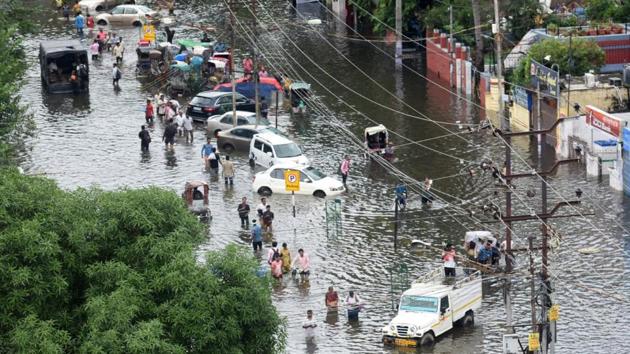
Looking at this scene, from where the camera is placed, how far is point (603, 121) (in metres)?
59.2

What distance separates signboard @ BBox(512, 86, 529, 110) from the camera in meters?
65.8

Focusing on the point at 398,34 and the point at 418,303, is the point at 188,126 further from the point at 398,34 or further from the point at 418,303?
the point at 418,303

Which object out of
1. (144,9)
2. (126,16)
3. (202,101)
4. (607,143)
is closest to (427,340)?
(607,143)

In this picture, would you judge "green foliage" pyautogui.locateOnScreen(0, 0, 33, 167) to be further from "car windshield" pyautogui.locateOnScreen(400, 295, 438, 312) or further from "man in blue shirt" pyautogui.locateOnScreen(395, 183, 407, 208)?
"car windshield" pyautogui.locateOnScreen(400, 295, 438, 312)

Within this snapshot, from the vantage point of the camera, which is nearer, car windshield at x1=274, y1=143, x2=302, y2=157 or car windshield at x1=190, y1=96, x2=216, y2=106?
car windshield at x1=274, y1=143, x2=302, y2=157

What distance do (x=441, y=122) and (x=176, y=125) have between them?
11342mm

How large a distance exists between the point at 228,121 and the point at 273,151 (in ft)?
21.2

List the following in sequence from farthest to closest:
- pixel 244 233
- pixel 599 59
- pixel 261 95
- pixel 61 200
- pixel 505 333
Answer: pixel 261 95 < pixel 599 59 < pixel 244 233 < pixel 505 333 < pixel 61 200

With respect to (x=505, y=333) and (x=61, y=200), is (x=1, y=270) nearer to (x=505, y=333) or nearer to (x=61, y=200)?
(x=61, y=200)

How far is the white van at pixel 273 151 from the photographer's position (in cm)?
6131

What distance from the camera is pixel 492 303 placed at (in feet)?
154

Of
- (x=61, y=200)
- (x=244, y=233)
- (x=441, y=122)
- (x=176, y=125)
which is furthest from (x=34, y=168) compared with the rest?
(x=61, y=200)

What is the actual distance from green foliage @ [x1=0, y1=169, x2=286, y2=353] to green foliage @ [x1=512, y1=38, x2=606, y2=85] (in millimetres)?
34230

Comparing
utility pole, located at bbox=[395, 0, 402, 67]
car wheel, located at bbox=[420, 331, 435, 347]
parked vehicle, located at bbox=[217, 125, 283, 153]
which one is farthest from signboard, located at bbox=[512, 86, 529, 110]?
car wheel, located at bbox=[420, 331, 435, 347]
